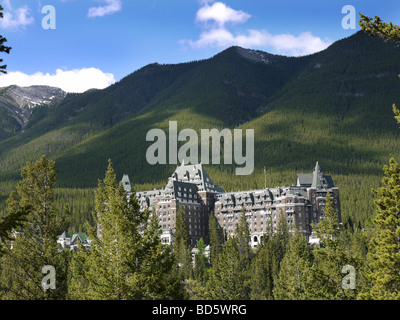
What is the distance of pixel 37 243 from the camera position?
4556 cm

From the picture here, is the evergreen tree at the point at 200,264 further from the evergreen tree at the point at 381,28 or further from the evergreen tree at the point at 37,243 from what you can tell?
the evergreen tree at the point at 381,28

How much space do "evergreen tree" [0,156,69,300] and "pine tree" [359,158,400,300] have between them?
22642 mm

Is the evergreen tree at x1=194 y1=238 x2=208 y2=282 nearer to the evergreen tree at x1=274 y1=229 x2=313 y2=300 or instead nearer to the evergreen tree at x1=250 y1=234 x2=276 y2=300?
the evergreen tree at x1=250 y1=234 x2=276 y2=300

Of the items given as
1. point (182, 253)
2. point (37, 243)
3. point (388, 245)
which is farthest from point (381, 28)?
point (182, 253)

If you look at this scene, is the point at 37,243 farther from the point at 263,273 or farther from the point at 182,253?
the point at 182,253

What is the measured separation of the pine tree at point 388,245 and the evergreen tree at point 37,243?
22.6m

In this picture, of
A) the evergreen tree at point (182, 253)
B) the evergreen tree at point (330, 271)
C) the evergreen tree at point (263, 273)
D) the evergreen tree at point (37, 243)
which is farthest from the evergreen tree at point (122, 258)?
the evergreen tree at point (263, 273)

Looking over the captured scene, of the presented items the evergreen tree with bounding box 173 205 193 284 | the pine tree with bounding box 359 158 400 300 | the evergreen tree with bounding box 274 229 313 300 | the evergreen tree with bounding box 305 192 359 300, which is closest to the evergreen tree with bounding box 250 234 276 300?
the evergreen tree with bounding box 173 205 193 284

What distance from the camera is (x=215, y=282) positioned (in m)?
93.6

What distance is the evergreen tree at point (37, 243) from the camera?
44094 millimetres

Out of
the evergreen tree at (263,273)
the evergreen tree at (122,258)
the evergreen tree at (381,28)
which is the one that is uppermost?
the evergreen tree at (381,28)

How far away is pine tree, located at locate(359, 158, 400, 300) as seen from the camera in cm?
3991
